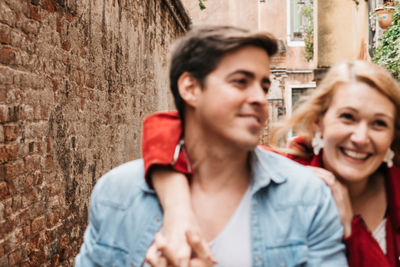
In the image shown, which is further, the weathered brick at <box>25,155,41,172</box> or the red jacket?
the weathered brick at <box>25,155,41,172</box>

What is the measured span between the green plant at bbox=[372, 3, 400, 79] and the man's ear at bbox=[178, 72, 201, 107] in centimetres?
500

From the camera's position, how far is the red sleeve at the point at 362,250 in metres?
2.06

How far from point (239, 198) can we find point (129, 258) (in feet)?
Answer: 1.58

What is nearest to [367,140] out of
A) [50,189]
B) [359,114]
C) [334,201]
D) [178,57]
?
[359,114]

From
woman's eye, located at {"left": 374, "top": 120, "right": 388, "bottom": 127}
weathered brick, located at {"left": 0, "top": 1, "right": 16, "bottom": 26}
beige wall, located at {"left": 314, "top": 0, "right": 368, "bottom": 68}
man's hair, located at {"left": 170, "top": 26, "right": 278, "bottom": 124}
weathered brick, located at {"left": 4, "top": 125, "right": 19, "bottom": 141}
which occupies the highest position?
beige wall, located at {"left": 314, "top": 0, "right": 368, "bottom": 68}

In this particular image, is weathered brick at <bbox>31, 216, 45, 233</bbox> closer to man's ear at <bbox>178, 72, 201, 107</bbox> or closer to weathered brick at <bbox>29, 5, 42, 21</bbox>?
weathered brick at <bbox>29, 5, 42, 21</bbox>

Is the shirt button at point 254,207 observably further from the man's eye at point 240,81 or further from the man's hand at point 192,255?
the man's eye at point 240,81

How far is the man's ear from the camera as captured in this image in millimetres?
2039

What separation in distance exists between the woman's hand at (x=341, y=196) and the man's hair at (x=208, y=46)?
1.90 ft

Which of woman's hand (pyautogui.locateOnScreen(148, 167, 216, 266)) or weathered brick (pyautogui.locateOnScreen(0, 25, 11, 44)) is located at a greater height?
weathered brick (pyautogui.locateOnScreen(0, 25, 11, 44))

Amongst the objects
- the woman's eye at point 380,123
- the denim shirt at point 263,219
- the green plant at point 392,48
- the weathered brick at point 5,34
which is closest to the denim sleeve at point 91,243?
the denim shirt at point 263,219

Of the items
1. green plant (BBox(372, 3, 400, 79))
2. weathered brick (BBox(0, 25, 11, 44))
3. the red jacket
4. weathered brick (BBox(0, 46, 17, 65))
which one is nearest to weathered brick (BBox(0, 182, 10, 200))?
weathered brick (BBox(0, 46, 17, 65))

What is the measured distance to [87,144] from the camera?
5.15 m

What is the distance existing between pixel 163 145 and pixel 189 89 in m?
0.25
